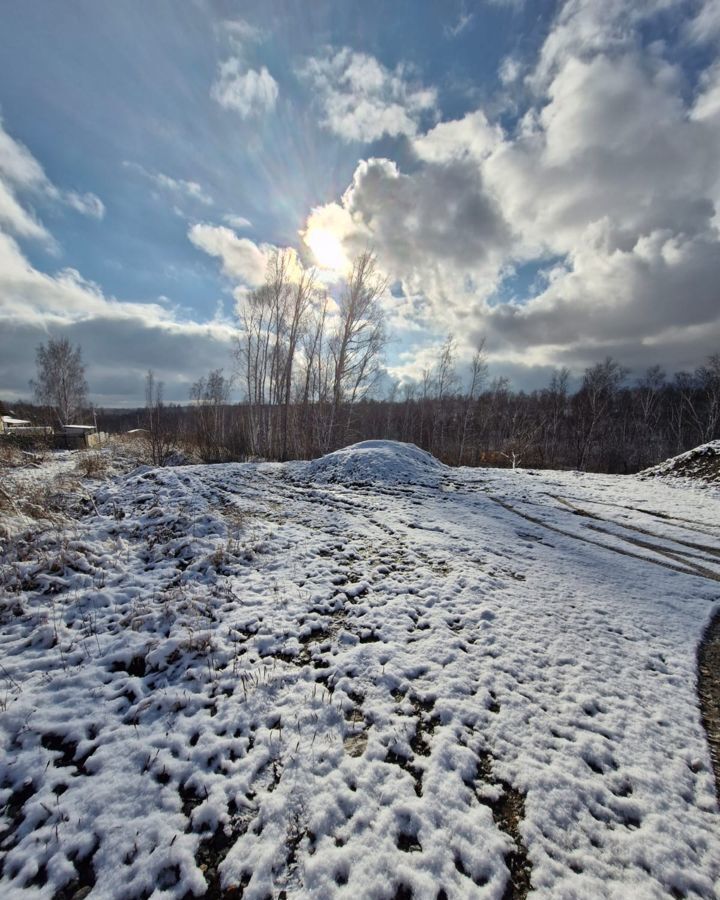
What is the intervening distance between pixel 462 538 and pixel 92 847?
22.3 feet

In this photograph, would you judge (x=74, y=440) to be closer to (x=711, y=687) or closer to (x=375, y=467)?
(x=375, y=467)

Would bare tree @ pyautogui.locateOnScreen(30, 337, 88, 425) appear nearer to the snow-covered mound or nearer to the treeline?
the treeline

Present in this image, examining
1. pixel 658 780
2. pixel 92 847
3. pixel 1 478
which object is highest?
pixel 1 478

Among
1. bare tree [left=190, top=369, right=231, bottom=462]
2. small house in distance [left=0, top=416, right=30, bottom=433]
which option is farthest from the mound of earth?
small house in distance [left=0, top=416, right=30, bottom=433]

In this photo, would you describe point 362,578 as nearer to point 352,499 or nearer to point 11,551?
point 352,499

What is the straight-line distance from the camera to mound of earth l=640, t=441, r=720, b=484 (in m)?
14.2

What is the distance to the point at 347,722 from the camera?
3.12m

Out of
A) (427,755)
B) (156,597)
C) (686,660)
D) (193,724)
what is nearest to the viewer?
(427,755)

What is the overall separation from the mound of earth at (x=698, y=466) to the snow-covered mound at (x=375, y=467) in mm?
10228

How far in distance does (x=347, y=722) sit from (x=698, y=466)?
62.3ft

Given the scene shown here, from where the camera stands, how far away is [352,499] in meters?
10.8

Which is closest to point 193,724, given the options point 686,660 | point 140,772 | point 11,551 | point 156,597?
point 140,772

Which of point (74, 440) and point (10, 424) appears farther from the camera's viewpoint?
point (10, 424)

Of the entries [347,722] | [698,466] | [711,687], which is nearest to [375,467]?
[711,687]
